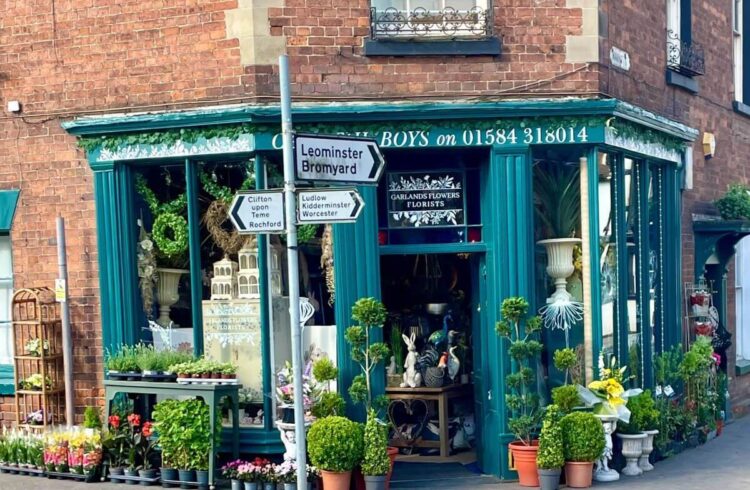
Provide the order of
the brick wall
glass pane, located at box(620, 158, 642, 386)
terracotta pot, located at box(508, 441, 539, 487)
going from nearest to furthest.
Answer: terracotta pot, located at box(508, 441, 539, 487) < the brick wall < glass pane, located at box(620, 158, 642, 386)

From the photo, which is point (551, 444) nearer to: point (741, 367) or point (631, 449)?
point (631, 449)

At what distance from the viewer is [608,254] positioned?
35.1ft

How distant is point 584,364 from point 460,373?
1.56 m

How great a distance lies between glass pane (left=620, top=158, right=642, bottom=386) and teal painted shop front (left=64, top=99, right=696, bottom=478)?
0.30 m

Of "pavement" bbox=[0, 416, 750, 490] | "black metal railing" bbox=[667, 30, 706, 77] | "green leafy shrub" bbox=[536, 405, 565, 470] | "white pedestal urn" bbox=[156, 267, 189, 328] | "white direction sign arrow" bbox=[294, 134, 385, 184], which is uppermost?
"black metal railing" bbox=[667, 30, 706, 77]

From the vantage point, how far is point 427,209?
10.1 metres

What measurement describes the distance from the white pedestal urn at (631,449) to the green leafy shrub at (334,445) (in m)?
2.79

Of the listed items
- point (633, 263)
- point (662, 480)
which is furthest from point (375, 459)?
point (633, 263)

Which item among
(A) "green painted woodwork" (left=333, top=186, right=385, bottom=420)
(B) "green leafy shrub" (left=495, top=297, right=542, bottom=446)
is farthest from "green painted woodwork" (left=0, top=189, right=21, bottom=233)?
(B) "green leafy shrub" (left=495, top=297, right=542, bottom=446)

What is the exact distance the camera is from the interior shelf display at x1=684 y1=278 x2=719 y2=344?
42.7 ft

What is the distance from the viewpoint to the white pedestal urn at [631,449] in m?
10.1

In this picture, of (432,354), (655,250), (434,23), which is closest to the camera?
(434,23)

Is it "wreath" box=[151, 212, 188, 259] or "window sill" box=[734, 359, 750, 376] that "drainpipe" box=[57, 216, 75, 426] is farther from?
"window sill" box=[734, 359, 750, 376]

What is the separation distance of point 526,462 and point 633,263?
2881 mm
